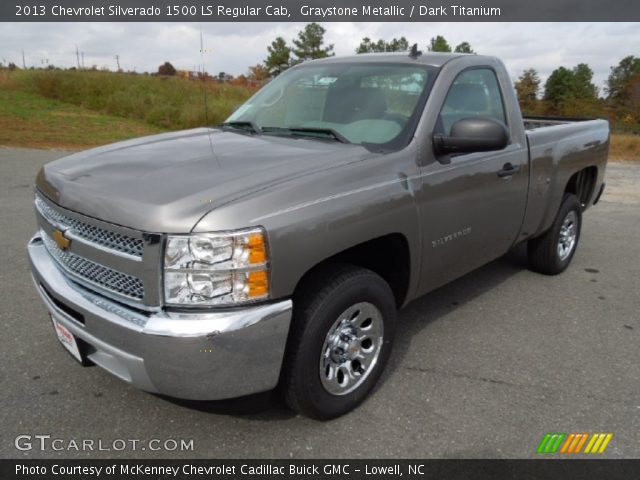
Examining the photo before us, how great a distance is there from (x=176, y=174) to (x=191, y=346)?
85 cm

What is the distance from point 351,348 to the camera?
9.11 ft

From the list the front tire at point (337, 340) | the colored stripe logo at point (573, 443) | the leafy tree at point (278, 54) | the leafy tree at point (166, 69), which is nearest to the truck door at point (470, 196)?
the front tire at point (337, 340)

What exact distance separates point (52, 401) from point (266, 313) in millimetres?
1472

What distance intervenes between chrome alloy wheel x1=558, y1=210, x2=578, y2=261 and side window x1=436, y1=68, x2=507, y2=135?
1573 mm

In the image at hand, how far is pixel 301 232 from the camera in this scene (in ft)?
7.61

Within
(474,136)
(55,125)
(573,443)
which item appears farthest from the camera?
(55,125)

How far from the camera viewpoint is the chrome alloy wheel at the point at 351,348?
2.66m

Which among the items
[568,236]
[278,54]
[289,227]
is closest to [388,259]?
[289,227]

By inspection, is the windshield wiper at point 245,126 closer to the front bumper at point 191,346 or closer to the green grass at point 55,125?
the front bumper at point 191,346

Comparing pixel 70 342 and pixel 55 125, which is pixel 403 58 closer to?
pixel 70 342

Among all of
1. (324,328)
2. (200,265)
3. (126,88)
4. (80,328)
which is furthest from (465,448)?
(126,88)

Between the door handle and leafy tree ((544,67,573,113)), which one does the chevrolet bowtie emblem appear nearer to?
the door handle

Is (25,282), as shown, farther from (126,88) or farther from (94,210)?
(126,88)
